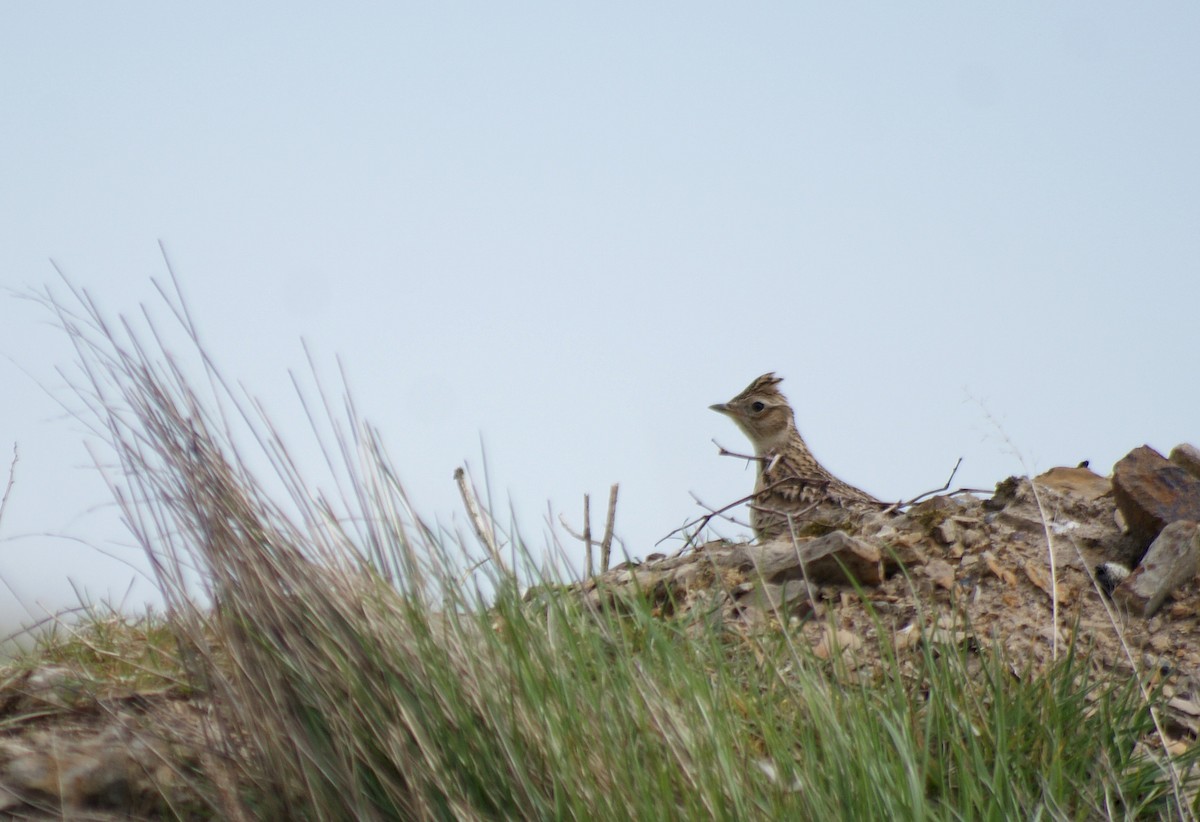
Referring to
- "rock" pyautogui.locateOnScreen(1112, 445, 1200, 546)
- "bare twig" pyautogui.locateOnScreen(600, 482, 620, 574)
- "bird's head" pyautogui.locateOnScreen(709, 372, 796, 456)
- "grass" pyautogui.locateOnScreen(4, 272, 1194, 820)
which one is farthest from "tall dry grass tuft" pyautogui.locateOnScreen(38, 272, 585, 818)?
"bird's head" pyautogui.locateOnScreen(709, 372, 796, 456)

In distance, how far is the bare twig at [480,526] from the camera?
3.18 m

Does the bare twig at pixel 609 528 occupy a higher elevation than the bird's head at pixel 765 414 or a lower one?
lower

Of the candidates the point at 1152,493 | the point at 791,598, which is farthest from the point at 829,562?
the point at 1152,493

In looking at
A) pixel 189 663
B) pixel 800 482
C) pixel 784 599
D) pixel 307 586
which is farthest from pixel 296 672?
pixel 800 482

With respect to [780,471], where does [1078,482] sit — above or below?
below

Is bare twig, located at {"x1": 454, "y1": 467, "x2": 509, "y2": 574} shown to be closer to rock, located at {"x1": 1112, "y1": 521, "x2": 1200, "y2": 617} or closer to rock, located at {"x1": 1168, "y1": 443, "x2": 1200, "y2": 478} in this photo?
rock, located at {"x1": 1112, "y1": 521, "x2": 1200, "y2": 617}

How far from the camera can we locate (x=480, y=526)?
128 inches

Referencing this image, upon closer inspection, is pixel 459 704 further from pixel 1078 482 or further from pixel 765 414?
pixel 765 414

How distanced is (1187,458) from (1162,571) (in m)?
0.75

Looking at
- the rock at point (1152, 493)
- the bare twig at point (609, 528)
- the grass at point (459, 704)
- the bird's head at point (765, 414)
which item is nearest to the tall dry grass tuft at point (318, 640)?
the grass at point (459, 704)

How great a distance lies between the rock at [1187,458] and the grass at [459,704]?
6.89 ft

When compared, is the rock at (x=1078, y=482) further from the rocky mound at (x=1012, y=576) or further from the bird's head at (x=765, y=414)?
the bird's head at (x=765, y=414)

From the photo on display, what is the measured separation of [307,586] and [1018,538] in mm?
3158

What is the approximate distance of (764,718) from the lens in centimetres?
331
